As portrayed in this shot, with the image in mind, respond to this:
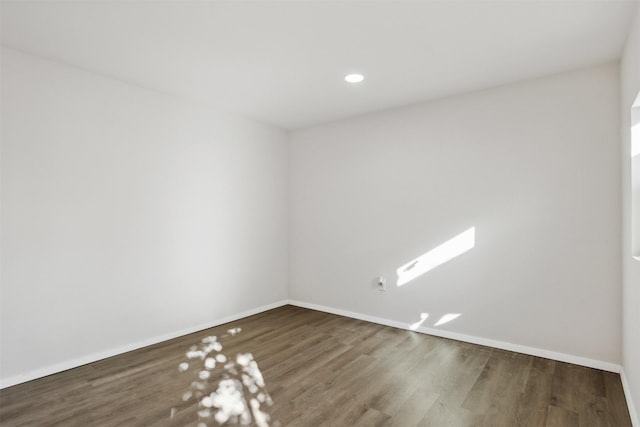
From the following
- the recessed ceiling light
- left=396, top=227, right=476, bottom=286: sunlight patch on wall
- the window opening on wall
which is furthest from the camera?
left=396, top=227, right=476, bottom=286: sunlight patch on wall

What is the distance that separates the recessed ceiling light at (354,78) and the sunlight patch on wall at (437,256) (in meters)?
1.85

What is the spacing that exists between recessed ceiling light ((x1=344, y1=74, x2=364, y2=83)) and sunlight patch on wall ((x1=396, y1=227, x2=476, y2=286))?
1.85m

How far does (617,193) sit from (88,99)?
15.0ft

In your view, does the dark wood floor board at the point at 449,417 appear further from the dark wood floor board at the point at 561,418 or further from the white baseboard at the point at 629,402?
the white baseboard at the point at 629,402

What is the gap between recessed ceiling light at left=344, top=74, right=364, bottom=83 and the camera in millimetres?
3170

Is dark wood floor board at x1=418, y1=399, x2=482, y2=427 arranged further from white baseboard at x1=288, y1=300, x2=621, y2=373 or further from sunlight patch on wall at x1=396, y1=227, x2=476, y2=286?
sunlight patch on wall at x1=396, y1=227, x2=476, y2=286

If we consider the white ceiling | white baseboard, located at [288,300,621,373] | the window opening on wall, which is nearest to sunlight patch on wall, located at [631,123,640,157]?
the window opening on wall

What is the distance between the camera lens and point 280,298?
199 inches

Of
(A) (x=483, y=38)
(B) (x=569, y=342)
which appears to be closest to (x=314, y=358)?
(B) (x=569, y=342)

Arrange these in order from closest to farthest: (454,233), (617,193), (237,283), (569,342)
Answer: (617,193) → (569,342) → (454,233) → (237,283)

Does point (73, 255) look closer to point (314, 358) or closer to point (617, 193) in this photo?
point (314, 358)

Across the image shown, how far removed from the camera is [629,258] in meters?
2.39

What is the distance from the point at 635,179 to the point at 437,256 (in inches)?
71.5

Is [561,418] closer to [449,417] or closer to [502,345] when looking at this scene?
[449,417]
